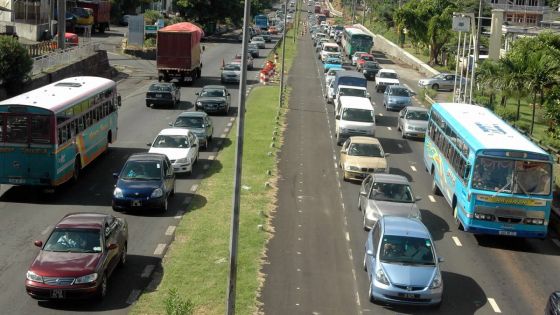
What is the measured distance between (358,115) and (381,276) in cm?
2175

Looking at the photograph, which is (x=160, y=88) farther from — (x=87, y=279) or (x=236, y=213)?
(x=236, y=213)

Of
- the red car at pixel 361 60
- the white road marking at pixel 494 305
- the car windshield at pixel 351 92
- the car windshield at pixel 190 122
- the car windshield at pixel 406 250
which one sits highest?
the red car at pixel 361 60

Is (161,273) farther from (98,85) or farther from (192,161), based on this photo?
(98,85)

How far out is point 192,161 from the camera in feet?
104

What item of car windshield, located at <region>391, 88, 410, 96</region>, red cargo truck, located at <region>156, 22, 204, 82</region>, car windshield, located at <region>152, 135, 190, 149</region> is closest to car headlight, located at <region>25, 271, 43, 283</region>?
car windshield, located at <region>152, 135, 190, 149</region>

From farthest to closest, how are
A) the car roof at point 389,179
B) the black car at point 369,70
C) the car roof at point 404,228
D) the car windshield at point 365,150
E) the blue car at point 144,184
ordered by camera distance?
the black car at point 369,70 → the car windshield at point 365,150 → the car roof at point 389,179 → the blue car at point 144,184 → the car roof at point 404,228

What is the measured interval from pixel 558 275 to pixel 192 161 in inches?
599

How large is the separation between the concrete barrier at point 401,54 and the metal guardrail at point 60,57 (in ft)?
115

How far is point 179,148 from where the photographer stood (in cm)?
3127

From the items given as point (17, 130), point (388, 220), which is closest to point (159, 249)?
point (388, 220)

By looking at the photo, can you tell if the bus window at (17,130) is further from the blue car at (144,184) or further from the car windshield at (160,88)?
the car windshield at (160,88)

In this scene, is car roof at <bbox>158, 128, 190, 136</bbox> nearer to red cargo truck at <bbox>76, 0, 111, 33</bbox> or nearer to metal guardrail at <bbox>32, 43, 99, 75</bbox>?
metal guardrail at <bbox>32, 43, 99, 75</bbox>

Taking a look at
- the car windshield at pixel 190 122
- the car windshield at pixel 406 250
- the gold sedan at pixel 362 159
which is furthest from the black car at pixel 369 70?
the car windshield at pixel 406 250

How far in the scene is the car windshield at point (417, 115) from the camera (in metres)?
42.5
